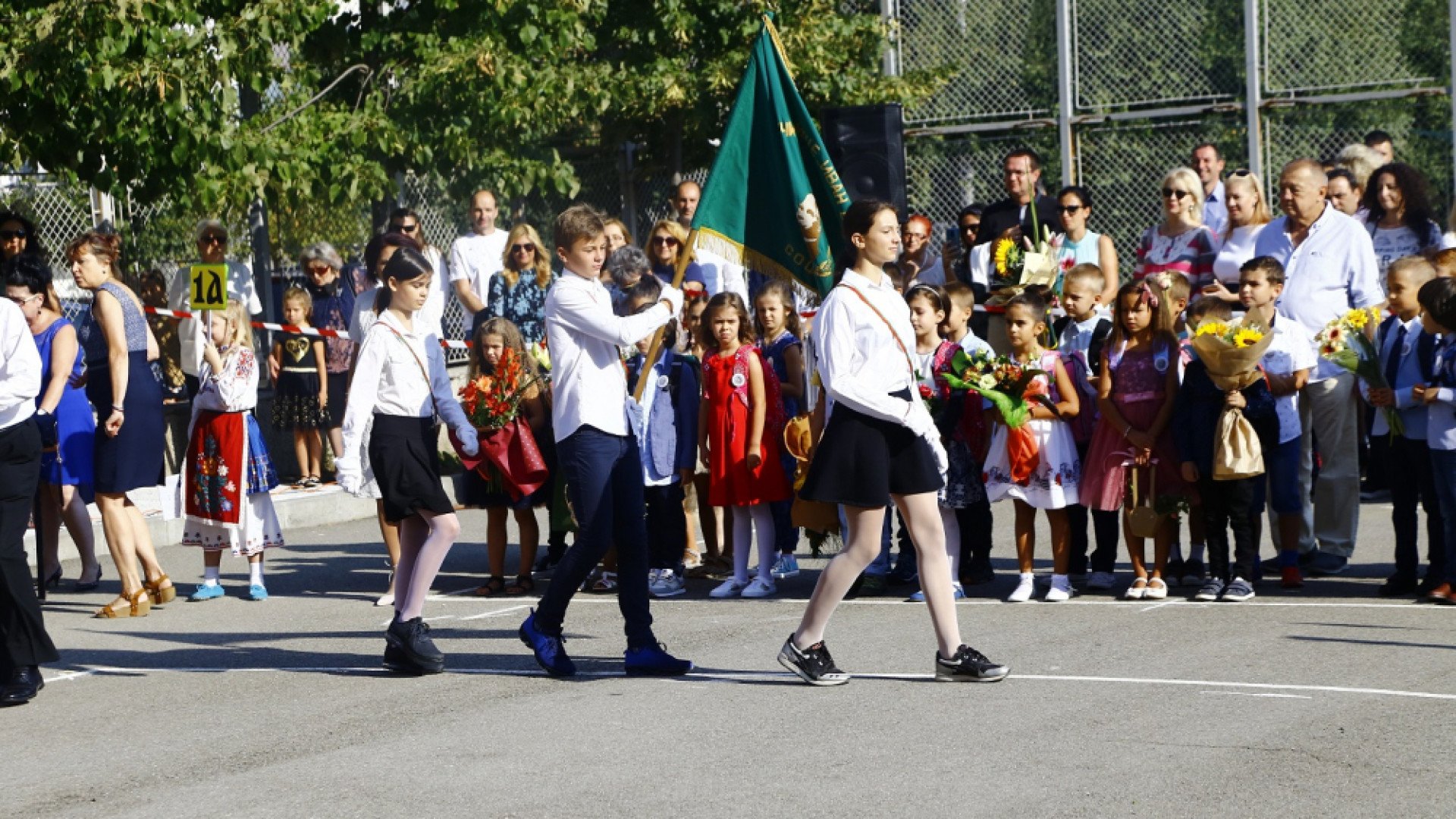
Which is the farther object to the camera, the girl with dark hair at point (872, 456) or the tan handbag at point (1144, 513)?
the tan handbag at point (1144, 513)

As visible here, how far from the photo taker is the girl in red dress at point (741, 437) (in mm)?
10836

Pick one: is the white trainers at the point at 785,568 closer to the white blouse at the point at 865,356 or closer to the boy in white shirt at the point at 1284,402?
the boy in white shirt at the point at 1284,402

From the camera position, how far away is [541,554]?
41.4 feet

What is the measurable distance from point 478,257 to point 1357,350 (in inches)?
297

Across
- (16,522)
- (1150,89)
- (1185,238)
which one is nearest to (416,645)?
(16,522)

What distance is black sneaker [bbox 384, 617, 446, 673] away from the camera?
8.57m

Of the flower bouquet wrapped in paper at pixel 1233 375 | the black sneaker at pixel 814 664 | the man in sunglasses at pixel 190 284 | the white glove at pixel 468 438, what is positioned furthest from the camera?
the man in sunglasses at pixel 190 284

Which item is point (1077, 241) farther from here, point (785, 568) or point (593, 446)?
point (593, 446)

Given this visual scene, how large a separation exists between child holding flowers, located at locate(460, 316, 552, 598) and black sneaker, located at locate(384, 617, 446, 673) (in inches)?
103

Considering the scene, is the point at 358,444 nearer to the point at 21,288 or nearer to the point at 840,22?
the point at 21,288

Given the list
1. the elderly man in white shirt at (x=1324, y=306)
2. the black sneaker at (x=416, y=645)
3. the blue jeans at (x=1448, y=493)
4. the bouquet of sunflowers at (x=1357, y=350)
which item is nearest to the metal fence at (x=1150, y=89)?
the elderly man in white shirt at (x=1324, y=306)

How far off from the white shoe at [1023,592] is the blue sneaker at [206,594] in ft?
15.0

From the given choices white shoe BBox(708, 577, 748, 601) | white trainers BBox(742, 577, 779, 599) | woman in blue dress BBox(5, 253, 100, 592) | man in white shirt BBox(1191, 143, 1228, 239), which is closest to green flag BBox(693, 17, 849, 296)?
white trainers BBox(742, 577, 779, 599)

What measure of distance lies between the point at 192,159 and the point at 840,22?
7.70 metres
